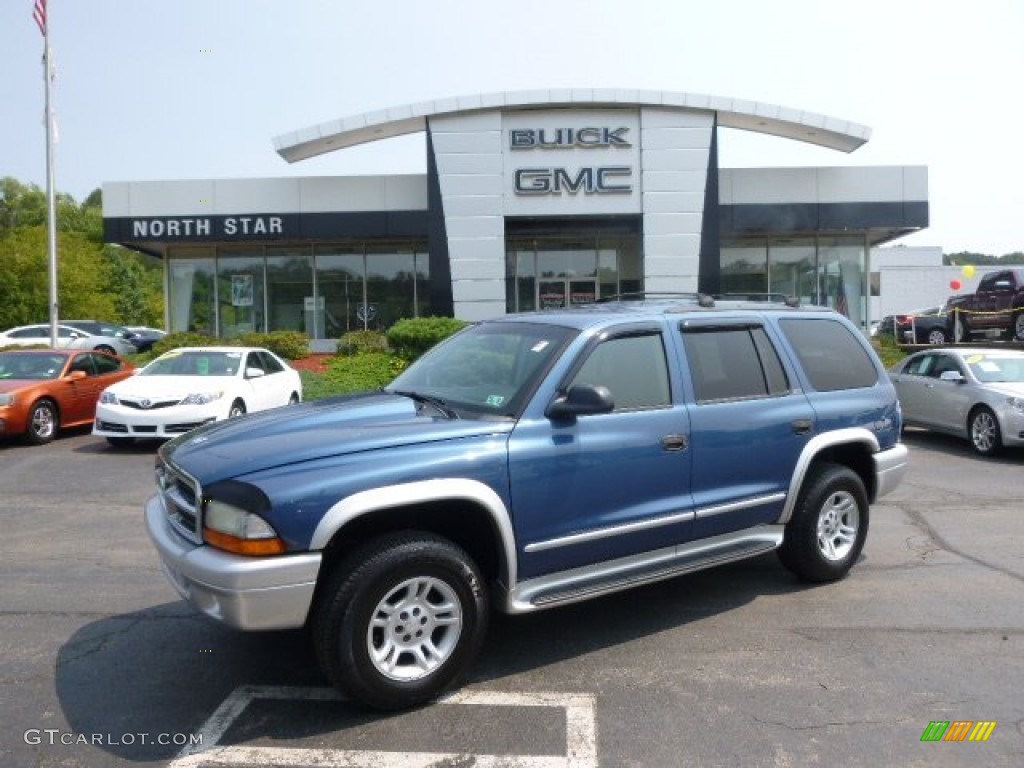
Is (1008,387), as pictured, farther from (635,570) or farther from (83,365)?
(83,365)

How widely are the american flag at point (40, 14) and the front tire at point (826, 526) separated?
21563 mm

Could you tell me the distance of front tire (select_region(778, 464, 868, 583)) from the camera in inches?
207

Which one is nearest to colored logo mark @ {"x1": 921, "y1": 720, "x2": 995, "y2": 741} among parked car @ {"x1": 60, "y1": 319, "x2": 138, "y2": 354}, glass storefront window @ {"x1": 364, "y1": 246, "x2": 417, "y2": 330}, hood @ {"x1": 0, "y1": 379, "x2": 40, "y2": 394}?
hood @ {"x1": 0, "y1": 379, "x2": 40, "y2": 394}

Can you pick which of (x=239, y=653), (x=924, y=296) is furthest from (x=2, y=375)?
(x=924, y=296)

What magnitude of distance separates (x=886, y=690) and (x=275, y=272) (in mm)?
24276

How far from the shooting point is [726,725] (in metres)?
3.59

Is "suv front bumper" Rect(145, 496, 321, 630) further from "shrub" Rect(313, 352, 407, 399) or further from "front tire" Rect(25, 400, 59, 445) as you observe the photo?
"shrub" Rect(313, 352, 407, 399)

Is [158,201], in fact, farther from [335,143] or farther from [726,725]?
[726,725]

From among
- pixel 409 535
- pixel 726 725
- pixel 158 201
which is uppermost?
pixel 158 201

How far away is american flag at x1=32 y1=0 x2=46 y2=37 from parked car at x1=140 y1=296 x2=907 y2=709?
65.2 ft

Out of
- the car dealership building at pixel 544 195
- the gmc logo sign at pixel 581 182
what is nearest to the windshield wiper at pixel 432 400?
the car dealership building at pixel 544 195

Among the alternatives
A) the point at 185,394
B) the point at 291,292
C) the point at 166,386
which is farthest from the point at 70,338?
the point at 185,394

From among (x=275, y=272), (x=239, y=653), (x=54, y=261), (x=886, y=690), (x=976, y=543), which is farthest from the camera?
(x=275, y=272)

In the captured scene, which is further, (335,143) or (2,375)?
(335,143)
